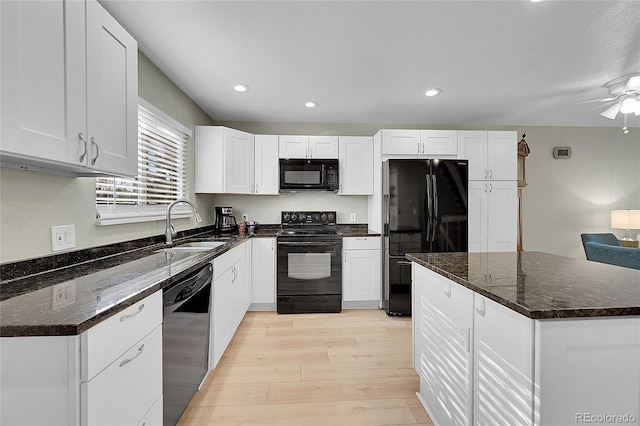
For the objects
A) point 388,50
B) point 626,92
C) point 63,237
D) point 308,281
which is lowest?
point 308,281

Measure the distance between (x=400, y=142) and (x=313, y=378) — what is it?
275cm

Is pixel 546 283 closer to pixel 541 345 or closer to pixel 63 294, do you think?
pixel 541 345

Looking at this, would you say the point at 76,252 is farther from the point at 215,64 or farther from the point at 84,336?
the point at 215,64

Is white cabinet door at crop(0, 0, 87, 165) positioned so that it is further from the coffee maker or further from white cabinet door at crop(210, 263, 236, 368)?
the coffee maker

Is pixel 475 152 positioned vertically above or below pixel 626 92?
below

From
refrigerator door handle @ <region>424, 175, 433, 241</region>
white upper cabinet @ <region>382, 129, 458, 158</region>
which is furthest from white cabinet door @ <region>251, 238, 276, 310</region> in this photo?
white upper cabinet @ <region>382, 129, 458, 158</region>

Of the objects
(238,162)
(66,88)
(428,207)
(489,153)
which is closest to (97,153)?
(66,88)

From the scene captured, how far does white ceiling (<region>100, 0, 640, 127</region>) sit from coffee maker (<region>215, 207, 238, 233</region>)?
1286mm

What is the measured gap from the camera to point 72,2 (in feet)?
3.96

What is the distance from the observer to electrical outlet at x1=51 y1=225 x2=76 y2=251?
148 centimetres

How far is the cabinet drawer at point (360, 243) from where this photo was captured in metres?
3.52

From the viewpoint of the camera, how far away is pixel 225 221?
3.87 metres

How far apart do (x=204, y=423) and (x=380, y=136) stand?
323cm

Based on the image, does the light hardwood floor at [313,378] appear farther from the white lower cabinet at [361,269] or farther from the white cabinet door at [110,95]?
the white cabinet door at [110,95]
